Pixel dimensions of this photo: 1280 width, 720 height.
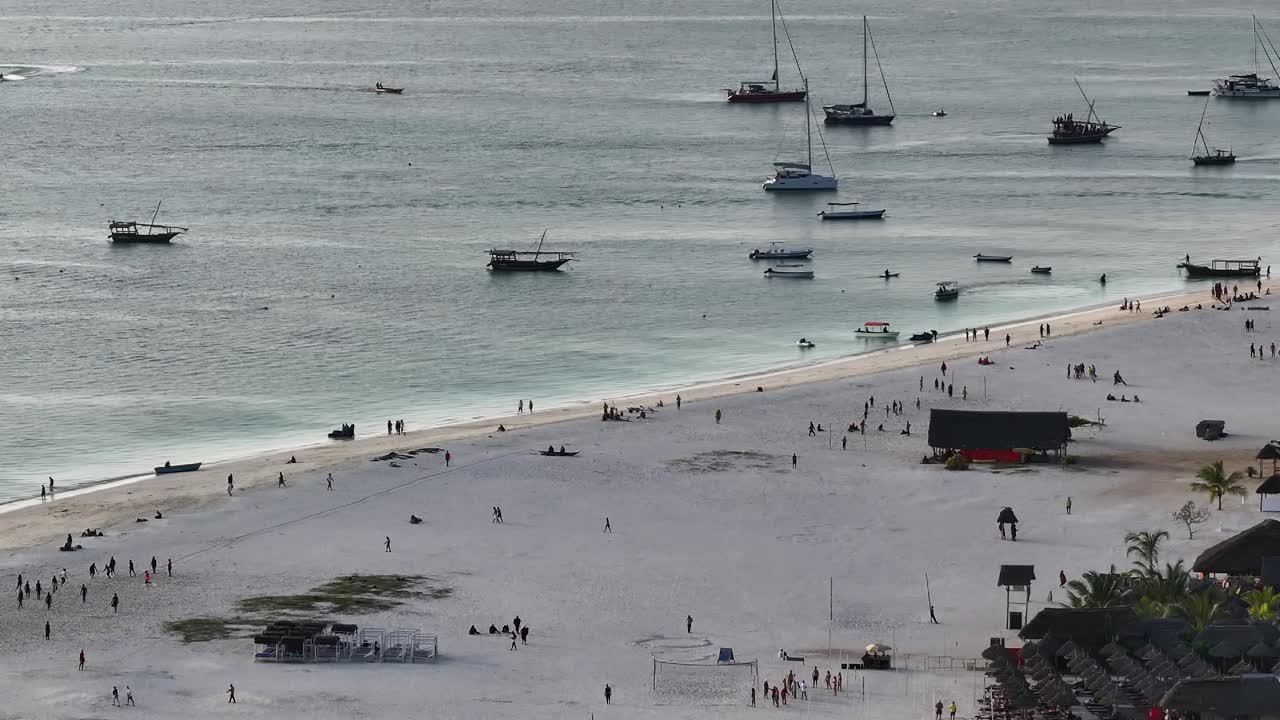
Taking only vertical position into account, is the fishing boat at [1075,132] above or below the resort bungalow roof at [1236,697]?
above

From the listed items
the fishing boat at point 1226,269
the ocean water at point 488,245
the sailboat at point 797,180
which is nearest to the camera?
the ocean water at point 488,245

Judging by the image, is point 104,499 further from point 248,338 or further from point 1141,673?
point 1141,673

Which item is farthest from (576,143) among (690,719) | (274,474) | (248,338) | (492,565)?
(690,719)

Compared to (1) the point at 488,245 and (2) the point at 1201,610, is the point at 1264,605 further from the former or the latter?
(1) the point at 488,245

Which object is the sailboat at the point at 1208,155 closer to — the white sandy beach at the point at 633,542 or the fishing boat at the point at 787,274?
the fishing boat at the point at 787,274

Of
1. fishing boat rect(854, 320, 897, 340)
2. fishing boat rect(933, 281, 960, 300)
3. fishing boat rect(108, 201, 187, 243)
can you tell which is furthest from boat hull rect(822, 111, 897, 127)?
fishing boat rect(854, 320, 897, 340)

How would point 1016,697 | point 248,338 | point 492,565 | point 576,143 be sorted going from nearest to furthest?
1. point 1016,697
2. point 492,565
3. point 248,338
4. point 576,143

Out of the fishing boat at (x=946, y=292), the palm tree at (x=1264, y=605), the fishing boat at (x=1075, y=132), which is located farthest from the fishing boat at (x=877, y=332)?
the fishing boat at (x=1075, y=132)
